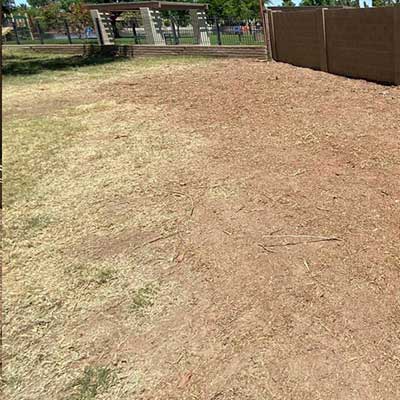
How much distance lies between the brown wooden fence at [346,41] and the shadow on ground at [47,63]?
8.31 m

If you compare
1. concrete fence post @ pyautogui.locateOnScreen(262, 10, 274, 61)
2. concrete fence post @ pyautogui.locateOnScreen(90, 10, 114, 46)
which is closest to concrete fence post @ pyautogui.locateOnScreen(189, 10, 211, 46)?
concrete fence post @ pyautogui.locateOnScreen(90, 10, 114, 46)

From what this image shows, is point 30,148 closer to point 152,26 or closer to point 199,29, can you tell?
point 152,26

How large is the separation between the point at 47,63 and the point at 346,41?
13.1 m

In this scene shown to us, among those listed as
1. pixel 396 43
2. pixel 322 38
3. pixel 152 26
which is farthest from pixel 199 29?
pixel 396 43

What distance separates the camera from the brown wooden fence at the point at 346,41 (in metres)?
8.03

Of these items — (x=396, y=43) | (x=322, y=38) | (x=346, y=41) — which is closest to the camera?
(x=396, y=43)

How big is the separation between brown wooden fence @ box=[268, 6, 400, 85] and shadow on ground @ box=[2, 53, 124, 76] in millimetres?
8307

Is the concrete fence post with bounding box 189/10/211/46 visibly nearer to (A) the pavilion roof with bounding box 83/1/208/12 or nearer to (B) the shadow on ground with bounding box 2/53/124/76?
(A) the pavilion roof with bounding box 83/1/208/12

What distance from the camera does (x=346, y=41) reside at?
924 centimetres

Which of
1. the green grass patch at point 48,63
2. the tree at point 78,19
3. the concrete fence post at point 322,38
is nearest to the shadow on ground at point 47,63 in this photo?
the green grass patch at point 48,63

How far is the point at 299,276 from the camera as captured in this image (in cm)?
287

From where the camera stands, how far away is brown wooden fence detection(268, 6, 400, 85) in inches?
316

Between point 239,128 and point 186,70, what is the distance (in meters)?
6.89

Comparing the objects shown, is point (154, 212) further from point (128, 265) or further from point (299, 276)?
point (299, 276)
